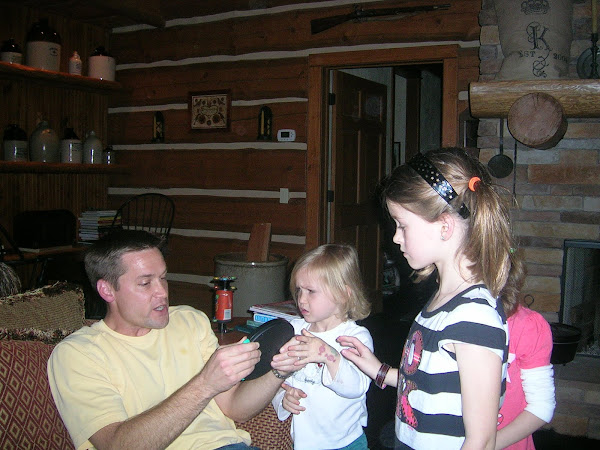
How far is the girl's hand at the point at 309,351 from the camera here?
1.52 meters

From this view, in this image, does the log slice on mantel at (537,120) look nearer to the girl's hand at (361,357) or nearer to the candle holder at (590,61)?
the candle holder at (590,61)

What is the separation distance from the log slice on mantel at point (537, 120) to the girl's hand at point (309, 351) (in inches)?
81.1

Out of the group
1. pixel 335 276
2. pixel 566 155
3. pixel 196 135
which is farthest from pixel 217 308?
pixel 196 135

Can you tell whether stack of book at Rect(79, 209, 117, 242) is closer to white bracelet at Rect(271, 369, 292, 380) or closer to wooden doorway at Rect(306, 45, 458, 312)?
wooden doorway at Rect(306, 45, 458, 312)

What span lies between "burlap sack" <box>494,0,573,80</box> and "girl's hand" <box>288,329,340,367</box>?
2268 millimetres

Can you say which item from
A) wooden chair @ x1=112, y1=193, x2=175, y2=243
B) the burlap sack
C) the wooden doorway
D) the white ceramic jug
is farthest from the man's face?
the white ceramic jug

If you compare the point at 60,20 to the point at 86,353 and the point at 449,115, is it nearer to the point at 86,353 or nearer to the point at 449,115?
the point at 449,115

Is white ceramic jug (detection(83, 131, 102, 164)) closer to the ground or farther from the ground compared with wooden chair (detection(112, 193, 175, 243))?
farther from the ground

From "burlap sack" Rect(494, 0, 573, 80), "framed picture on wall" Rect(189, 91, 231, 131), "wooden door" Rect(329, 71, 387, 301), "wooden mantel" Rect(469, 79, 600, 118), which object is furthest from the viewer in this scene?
"framed picture on wall" Rect(189, 91, 231, 131)

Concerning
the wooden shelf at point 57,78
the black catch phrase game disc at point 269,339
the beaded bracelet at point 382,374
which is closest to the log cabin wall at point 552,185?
the beaded bracelet at point 382,374

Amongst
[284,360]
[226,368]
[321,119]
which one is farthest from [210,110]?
[226,368]

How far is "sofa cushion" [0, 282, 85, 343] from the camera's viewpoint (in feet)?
4.96

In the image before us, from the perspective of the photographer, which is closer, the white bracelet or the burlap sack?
the white bracelet

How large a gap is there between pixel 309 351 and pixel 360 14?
125 inches
